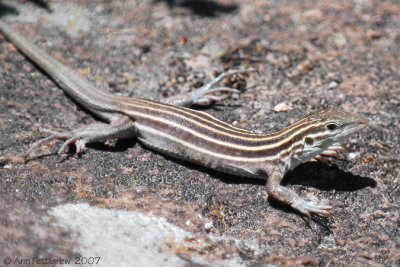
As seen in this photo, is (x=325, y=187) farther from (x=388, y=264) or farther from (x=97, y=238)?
(x=97, y=238)

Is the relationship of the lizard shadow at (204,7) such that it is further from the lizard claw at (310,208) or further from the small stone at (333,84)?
the lizard claw at (310,208)

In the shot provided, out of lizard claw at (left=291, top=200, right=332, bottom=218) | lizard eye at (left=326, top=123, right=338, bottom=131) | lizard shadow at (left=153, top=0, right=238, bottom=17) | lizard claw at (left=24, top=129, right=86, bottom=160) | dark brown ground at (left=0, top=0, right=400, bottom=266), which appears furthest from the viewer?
lizard shadow at (left=153, top=0, right=238, bottom=17)

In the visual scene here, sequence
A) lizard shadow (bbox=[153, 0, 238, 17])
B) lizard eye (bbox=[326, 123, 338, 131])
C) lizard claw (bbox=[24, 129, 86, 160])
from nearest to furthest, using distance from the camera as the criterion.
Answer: lizard eye (bbox=[326, 123, 338, 131])
lizard claw (bbox=[24, 129, 86, 160])
lizard shadow (bbox=[153, 0, 238, 17])

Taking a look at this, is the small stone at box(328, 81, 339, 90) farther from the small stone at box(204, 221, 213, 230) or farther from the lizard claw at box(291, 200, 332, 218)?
the small stone at box(204, 221, 213, 230)

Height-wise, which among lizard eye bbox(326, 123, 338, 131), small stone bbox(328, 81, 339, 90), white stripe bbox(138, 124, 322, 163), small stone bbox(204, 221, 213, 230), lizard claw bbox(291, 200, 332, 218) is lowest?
small stone bbox(204, 221, 213, 230)

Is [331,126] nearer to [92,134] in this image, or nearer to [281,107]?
[281,107]

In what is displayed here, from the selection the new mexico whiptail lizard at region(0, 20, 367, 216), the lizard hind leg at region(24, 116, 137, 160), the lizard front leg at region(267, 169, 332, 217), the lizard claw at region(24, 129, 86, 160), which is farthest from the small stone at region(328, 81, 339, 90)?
the lizard claw at region(24, 129, 86, 160)

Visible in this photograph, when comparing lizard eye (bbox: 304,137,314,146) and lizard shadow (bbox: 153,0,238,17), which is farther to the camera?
lizard shadow (bbox: 153,0,238,17)
